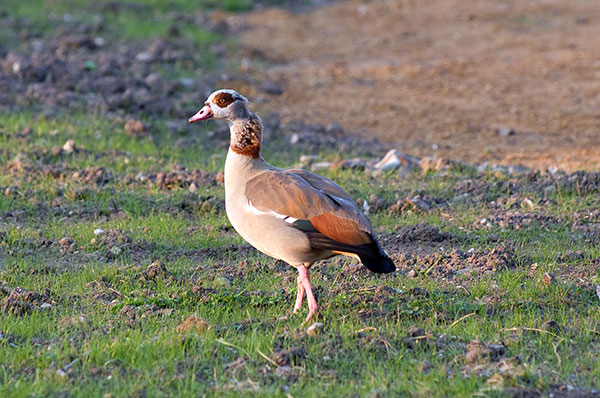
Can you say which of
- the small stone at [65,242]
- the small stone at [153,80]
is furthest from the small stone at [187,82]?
the small stone at [65,242]

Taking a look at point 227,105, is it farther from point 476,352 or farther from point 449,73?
point 449,73

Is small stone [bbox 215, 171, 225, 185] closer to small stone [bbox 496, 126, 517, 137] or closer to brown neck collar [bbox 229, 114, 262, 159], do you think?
brown neck collar [bbox 229, 114, 262, 159]

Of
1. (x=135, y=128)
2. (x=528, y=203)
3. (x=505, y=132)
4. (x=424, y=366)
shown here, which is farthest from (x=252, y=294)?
(x=505, y=132)

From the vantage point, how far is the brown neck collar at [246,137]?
6230 millimetres

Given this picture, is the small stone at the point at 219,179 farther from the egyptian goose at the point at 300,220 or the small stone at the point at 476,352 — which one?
the small stone at the point at 476,352

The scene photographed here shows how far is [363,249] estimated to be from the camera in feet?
18.3

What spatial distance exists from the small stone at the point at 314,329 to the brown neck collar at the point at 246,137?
1.38 metres

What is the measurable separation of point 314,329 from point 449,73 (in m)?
9.99

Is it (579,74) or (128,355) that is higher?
(128,355)

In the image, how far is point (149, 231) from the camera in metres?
7.70

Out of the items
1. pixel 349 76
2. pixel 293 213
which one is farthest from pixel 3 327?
pixel 349 76

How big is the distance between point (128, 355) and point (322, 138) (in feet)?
21.4

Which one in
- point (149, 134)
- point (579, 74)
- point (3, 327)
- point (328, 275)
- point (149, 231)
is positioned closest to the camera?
point (3, 327)

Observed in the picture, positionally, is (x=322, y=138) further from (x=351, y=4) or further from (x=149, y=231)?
(x=351, y=4)
